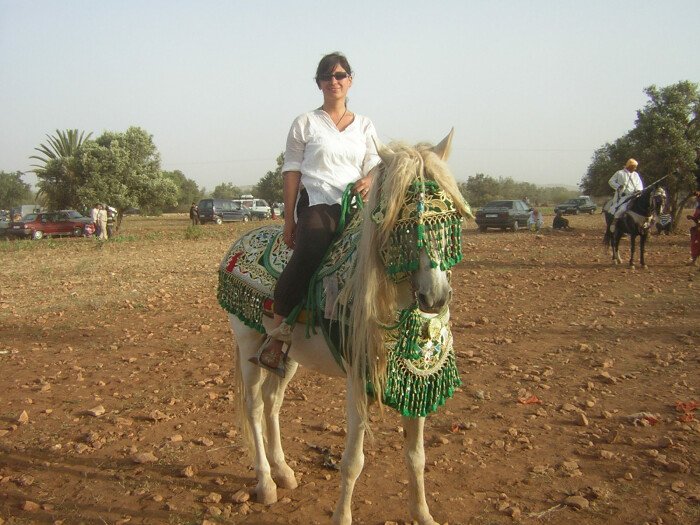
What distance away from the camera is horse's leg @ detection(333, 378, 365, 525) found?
9.74 feet

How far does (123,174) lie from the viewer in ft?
104

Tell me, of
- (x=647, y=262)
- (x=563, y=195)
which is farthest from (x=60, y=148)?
(x=563, y=195)

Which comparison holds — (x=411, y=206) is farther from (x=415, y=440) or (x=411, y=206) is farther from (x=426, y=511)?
(x=426, y=511)

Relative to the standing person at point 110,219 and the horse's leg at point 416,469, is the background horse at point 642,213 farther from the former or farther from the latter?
the standing person at point 110,219

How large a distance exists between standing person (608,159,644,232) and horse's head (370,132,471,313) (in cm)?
1249

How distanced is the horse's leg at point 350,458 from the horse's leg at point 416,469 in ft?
0.89

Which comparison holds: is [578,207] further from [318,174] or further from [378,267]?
[378,267]

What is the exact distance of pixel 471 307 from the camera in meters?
8.98

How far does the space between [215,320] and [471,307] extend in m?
4.02

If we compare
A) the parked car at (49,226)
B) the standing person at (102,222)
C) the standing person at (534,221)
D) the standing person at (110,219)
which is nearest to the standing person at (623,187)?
the standing person at (534,221)

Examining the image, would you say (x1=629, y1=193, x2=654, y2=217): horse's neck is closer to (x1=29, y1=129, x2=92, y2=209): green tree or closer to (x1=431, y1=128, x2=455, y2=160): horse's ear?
(x1=431, y1=128, x2=455, y2=160): horse's ear

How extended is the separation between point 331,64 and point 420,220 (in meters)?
1.35

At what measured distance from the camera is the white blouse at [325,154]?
3.27 metres

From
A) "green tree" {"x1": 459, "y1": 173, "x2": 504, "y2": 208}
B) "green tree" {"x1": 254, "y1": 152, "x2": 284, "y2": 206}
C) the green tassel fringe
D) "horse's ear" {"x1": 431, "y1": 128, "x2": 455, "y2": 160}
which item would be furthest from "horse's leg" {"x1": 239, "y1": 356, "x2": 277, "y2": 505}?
"green tree" {"x1": 459, "y1": 173, "x2": 504, "y2": 208}
